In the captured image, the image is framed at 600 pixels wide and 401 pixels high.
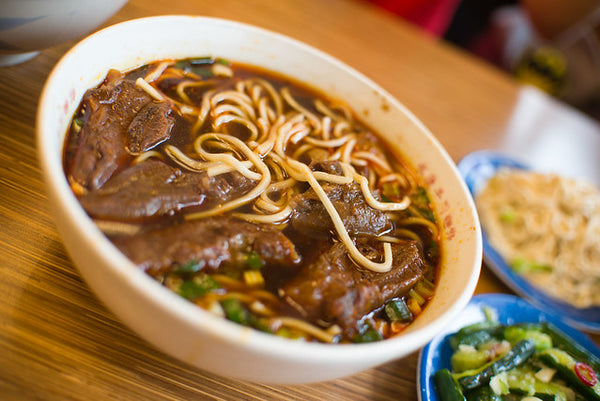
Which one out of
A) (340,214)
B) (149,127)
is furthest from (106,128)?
(340,214)

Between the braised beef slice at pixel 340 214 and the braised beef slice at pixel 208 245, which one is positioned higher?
the braised beef slice at pixel 340 214

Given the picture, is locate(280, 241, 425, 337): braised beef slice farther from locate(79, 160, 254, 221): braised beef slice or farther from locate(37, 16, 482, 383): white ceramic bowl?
locate(79, 160, 254, 221): braised beef slice

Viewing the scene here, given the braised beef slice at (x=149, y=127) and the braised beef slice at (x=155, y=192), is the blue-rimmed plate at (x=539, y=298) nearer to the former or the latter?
the braised beef slice at (x=155, y=192)

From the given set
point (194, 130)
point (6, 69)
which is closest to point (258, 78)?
point (194, 130)

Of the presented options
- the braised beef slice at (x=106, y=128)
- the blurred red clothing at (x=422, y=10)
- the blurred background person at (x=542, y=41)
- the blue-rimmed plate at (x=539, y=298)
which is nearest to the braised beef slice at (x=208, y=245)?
the braised beef slice at (x=106, y=128)

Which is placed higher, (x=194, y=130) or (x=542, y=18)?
(x=542, y=18)

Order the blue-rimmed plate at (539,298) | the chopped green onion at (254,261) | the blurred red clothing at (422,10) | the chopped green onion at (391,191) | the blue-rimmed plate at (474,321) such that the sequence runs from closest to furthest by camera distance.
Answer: the chopped green onion at (254,261) < the blue-rimmed plate at (474,321) < the chopped green onion at (391,191) < the blue-rimmed plate at (539,298) < the blurred red clothing at (422,10)

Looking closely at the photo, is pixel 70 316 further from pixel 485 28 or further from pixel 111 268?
pixel 485 28

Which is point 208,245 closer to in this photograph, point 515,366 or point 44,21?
point 44,21
